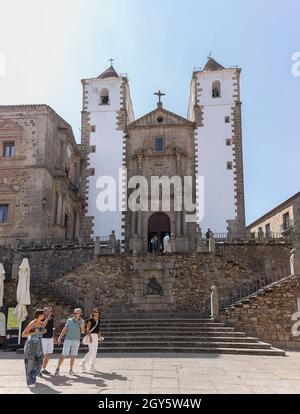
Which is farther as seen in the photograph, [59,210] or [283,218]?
[283,218]

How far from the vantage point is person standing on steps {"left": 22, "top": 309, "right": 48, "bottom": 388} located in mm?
7840

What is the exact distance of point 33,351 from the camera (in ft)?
26.4

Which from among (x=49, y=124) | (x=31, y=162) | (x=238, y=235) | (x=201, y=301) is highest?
(x=49, y=124)

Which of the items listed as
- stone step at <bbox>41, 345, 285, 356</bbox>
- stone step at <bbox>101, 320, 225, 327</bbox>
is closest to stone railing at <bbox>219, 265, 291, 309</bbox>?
stone step at <bbox>101, 320, 225, 327</bbox>

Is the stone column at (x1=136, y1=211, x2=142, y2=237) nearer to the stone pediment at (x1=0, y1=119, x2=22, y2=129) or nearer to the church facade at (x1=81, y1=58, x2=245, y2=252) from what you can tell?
the church facade at (x1=81, y1=58, x2=245, y2=252)

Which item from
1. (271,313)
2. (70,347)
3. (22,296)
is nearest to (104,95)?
(22,296)

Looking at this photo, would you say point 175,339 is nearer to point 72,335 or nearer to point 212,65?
point 72,335

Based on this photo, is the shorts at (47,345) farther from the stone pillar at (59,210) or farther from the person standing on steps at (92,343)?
the stone pillar at (59,210)

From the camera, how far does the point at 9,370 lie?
10086 millimetres

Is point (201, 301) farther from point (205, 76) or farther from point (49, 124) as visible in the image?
point (205, 76)

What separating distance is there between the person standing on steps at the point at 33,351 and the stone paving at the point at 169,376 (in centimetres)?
23

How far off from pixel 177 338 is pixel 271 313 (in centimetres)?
413
